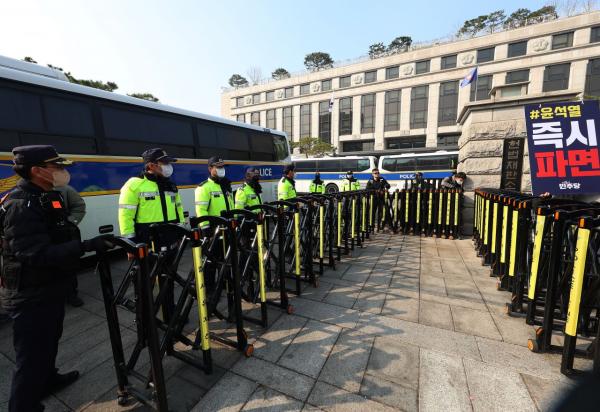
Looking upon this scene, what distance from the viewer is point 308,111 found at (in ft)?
138

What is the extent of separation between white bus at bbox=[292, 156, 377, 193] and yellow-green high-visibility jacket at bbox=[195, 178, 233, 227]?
15.8 metres

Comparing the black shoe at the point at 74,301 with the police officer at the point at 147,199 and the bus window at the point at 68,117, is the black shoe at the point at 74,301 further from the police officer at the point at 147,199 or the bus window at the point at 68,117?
the bus window at the point at 68,117

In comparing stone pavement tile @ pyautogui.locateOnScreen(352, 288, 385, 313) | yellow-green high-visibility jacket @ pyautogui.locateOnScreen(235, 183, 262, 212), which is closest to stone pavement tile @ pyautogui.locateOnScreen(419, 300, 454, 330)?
stone pavement tile @ pyautogui.locateOnScreen(352, 288, 385, 313)

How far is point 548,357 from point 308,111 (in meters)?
42.4

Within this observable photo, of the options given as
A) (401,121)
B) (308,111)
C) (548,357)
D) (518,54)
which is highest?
(518,54)

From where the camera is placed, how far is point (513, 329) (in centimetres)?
325

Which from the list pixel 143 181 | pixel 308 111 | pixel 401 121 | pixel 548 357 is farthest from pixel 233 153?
pixel 308 111

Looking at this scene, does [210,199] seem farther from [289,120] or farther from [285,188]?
[289,120]

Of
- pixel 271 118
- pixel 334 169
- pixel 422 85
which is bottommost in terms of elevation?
pixel 334 169

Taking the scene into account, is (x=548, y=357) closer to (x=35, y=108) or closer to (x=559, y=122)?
(x=559, y=122)

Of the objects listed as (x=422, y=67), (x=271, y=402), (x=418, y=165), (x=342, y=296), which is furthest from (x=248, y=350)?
(x=422, y=67)

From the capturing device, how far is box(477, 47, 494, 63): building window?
31.1 meters

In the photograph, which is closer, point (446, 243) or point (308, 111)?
point (446, 243)

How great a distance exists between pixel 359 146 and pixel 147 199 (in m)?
38.0
